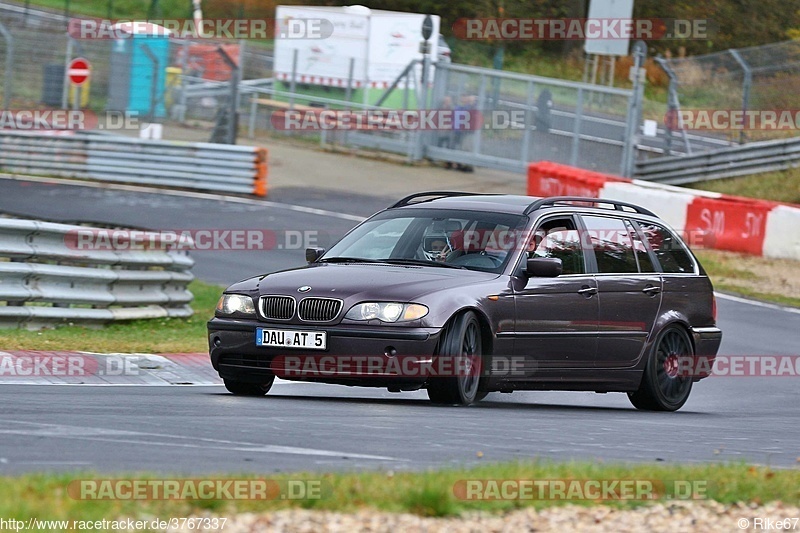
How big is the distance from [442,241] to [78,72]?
23.4 metres

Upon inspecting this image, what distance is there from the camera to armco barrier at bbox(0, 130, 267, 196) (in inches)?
1121

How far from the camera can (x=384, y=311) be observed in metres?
9.02

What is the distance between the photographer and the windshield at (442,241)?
9.99m

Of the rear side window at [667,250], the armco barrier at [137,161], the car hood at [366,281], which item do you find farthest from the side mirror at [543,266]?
the armco barrier at [137,161]

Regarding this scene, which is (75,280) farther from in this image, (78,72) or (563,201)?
(78,72)

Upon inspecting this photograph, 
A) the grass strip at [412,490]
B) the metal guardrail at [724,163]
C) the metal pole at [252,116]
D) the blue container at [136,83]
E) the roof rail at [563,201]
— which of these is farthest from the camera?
the metal pole at [252,116]

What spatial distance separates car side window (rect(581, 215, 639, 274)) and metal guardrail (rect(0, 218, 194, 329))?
5.36 meters

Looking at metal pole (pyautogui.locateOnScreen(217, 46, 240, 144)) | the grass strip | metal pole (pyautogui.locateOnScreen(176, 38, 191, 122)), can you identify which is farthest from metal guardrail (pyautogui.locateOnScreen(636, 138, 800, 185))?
the grass strip

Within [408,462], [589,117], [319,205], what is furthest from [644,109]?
[408,462]

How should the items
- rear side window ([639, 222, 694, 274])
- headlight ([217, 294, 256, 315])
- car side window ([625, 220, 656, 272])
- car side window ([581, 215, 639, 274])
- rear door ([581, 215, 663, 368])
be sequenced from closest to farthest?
headlight ([217, 294, 256, 315])
rear door ([581, 215, 663, 368])
car side window ([581, 215, 639, 274])
car side window ([625, 220, 656, 272])
rear side window ([639, 222, 694, 274])

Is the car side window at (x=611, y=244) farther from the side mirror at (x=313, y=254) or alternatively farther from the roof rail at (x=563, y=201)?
the side mirror at (x=313, y=254)

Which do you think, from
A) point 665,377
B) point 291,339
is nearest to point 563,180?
point 665,377

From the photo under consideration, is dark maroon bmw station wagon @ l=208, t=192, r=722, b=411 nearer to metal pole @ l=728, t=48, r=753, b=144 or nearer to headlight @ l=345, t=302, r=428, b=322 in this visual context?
headlight @ l=345, t=302, r=428, b=322

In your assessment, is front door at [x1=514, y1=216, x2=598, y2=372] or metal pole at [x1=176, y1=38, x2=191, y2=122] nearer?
front door at [x1=514, y1=216, x2=598, y2=372]
